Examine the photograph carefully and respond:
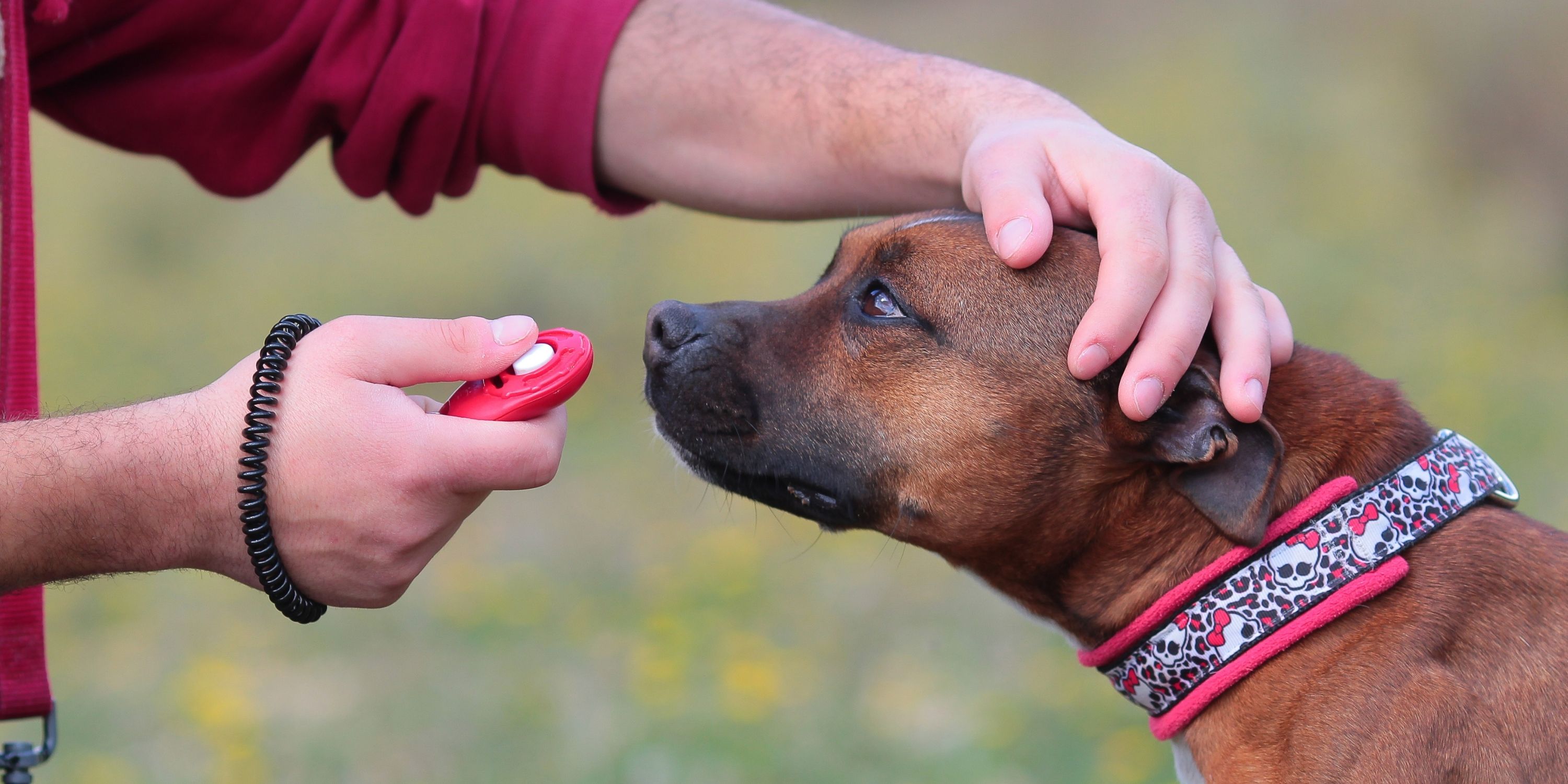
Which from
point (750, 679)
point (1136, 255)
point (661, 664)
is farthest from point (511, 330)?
point (661, 664)

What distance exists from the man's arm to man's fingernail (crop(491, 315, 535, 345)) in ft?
3.47

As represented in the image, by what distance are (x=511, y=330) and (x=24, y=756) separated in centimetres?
147

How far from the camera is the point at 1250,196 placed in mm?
9531

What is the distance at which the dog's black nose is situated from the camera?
2922 mm

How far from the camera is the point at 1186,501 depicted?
270 cm

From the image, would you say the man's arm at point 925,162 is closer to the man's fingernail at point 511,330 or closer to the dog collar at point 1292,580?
the dog collar at point 1292,580

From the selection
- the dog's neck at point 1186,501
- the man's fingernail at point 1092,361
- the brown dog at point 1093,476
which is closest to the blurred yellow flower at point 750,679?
the brown dog at point 1093,476

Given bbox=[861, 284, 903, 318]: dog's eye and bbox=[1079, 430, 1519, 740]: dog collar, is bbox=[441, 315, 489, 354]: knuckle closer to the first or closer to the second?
bbox=[861, 284, 903, 318]: dog's eye

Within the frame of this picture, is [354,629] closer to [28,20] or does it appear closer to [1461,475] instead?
[28,20]

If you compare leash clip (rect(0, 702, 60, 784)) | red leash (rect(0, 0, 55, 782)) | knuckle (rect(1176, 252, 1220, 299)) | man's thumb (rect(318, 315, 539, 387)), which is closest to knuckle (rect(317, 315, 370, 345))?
man's thumb (rect(318, 315, 539, 387))

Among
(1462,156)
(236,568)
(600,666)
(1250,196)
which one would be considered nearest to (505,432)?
(236,568)

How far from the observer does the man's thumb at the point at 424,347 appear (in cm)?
221

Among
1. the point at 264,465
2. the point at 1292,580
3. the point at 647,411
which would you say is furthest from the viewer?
the point at 647,411

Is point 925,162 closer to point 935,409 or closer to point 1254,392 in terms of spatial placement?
point 935,409
